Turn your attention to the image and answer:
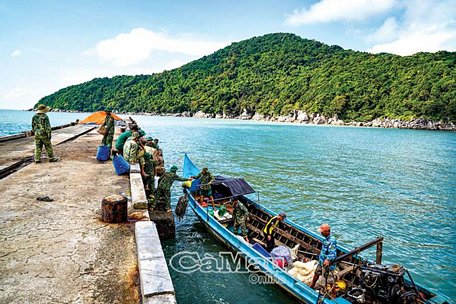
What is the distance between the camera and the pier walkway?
4352mm

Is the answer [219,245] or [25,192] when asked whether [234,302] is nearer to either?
[219,245]

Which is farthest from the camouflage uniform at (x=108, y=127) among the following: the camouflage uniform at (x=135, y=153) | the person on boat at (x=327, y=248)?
the person on boat at (x=327, y=248)

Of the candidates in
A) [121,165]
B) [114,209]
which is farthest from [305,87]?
[114,209]

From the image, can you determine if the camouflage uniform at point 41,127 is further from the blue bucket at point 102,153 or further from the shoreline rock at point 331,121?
the shoreline rock at point 331,121

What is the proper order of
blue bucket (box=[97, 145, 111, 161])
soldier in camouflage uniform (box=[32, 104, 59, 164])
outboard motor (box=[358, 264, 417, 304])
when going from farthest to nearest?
1. blue bucket (box=[97, 145, 111, 161])
2. soldier in camouflage uniform (box=[32, 104, 59, 164])
3. outboard motor (box=[358, 264, 417, 304])

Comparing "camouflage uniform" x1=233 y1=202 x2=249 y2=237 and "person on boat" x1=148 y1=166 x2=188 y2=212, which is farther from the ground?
"person on boat" x1=148 y1=166 x2=188 y2=212

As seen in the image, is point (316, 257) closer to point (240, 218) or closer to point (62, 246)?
point (240, 218)

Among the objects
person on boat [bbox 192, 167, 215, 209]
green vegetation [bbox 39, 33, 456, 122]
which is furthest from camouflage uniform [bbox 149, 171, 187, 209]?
green vegetation [bbox 39, 33, 456, 122]

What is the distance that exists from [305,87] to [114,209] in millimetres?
131882

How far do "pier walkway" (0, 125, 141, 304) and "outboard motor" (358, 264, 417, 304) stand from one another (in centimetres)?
496

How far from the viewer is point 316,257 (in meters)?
9.48

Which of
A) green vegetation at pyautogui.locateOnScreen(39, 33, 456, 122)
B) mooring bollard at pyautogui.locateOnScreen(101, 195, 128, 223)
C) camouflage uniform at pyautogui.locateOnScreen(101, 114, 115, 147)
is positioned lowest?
mooring bollard at pyautogui.locateOnScreen(101, 195, 128, 223)

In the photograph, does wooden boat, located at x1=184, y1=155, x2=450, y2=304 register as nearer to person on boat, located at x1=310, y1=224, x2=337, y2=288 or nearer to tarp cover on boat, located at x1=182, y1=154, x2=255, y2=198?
tarp cover on boat, located at x1=182, y1=154, x2=255, y2=198

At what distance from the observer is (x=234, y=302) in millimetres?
8141
